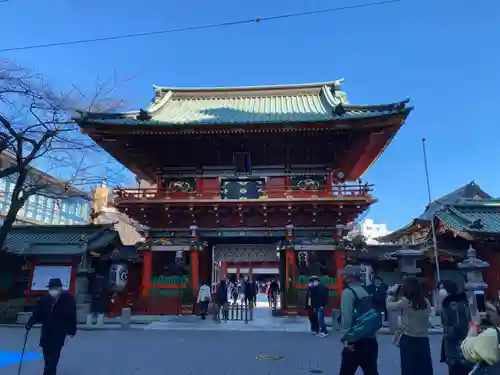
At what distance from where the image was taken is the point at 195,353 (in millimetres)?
9391

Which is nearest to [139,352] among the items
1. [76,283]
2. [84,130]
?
[76,283]

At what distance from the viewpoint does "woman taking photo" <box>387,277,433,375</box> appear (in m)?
5.24

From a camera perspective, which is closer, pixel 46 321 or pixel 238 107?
pixel 46 321

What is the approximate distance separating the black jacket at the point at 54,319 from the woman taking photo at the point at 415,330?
17.6 ft

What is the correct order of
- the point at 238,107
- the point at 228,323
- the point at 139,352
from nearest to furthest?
the point at 139,352, the point at 228,323, the point at 238,107

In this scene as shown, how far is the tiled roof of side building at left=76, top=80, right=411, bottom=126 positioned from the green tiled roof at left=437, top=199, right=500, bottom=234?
6094 mm

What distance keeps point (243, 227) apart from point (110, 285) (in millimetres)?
6785

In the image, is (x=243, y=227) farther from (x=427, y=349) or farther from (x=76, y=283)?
(x=427, y=349)


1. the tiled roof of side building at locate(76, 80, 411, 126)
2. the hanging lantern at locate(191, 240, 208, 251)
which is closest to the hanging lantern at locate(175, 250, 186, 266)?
the hanging lantern at locate(191, 240, 208, 251)

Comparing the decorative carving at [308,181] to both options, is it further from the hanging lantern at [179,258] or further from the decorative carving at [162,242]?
the decorative carving at [162,242]

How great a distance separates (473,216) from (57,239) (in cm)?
2197

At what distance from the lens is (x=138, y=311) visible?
707 inches

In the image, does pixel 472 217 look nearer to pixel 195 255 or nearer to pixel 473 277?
pixel 473 277

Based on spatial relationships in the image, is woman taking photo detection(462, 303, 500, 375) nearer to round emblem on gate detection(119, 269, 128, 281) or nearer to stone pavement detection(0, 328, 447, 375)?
stone pavement detection(0, 328, 447, 375)
